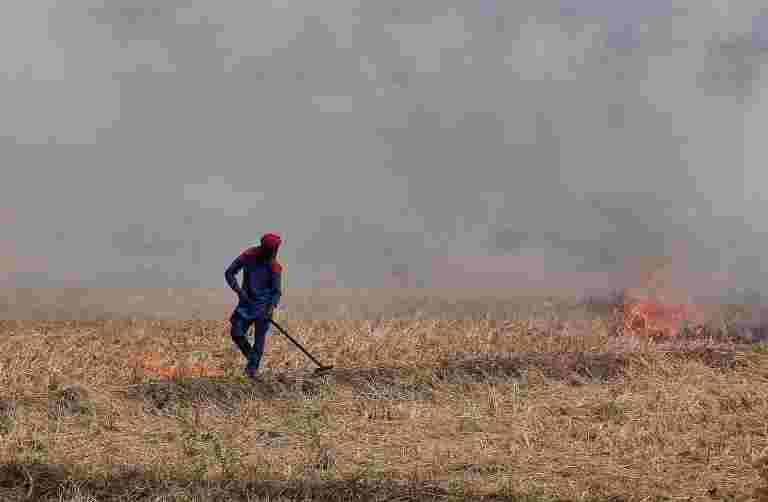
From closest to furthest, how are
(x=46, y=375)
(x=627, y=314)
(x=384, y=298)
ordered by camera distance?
(x=46, y=375) < (x=627, y=314) < (x=384, y=298)

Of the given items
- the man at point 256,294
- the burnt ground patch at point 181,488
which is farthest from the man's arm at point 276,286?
the burnt ground patch at point 181,488

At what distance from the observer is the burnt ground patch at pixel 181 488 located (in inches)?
342

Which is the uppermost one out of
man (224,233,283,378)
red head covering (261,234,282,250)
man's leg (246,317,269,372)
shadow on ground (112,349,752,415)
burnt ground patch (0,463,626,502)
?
red head covering (261,234,282,250)

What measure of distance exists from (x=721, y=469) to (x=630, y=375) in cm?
413

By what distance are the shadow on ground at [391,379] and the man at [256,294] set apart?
398mm

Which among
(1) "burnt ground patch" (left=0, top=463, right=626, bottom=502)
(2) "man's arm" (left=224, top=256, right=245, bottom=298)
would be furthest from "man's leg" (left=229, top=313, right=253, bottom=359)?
(1) "burnt ground patch" (left=0, top=463, right=626, bottom=502)

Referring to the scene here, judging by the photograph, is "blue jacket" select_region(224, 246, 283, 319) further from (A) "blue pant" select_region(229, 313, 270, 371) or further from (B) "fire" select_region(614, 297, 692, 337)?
(B) "fire" select_region(614, 297, 692, 337)

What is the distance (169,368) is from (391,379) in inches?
102

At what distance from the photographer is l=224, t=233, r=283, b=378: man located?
12859mm

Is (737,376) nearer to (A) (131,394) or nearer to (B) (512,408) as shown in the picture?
(B) (512,408)

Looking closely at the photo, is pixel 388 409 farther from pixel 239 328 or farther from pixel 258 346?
pixel 239 328

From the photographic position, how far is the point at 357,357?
14.1 m

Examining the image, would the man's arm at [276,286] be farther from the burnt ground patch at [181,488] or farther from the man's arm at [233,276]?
the burnt ground patch at [181,488]

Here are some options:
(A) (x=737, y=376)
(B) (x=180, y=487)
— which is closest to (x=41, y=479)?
(B) (x=180, y=487)
